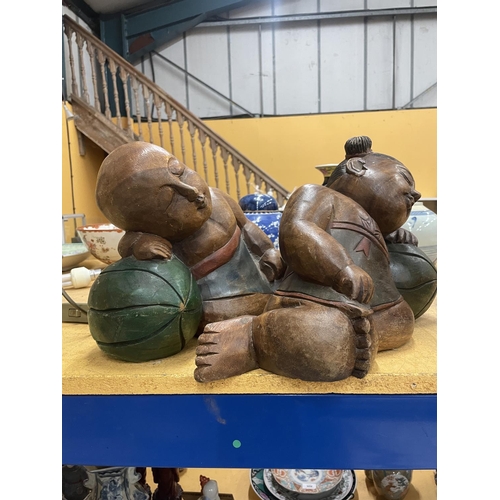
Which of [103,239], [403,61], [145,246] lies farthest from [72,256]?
[403,61]

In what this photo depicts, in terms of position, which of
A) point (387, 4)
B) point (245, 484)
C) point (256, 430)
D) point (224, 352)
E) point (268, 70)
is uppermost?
point (387, 4)

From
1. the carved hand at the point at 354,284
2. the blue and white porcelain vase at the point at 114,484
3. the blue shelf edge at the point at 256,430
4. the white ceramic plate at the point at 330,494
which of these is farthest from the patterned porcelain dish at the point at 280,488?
the carved hand at the point at 354,284

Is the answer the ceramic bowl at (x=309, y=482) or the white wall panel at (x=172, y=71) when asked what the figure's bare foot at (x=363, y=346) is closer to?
the ceramic bowl at (x=309, y=482)

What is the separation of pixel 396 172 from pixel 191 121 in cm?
263

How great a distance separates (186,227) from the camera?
2.12ft

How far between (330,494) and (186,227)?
81 centimetres

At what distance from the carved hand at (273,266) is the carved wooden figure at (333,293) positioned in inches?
1.2

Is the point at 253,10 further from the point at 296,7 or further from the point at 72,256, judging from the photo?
the point at 72,256

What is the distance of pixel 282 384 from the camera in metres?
0.58

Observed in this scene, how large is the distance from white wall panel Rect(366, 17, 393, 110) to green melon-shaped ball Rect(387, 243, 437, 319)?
3265 mm

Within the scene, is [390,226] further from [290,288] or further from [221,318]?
[221,318]

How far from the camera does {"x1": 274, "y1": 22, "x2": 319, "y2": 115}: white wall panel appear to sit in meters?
3.62

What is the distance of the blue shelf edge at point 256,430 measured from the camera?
23.0 inches

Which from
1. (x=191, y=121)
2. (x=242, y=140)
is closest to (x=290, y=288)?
(x=191, y=121)
